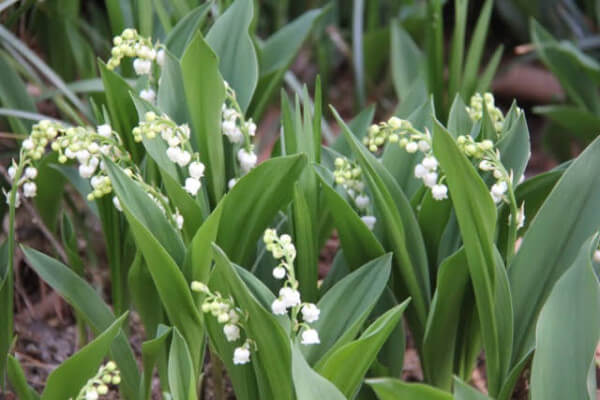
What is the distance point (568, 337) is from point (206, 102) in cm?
56

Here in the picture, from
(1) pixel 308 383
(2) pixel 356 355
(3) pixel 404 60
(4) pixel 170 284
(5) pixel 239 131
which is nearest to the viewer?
(1) pixel 308 383

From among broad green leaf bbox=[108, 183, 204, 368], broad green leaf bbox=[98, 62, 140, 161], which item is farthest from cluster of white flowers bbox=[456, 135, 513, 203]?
broad green leaf bbox=[98, 62, 140, 161]

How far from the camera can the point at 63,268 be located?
4.08ft

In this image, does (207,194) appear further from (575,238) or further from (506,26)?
(506,26)

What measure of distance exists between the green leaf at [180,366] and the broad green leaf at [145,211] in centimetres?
13

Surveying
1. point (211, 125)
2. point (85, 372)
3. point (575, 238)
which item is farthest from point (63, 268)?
point (575, 238)

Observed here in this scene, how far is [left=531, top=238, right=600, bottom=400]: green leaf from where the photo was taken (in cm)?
94

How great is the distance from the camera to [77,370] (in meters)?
1.09

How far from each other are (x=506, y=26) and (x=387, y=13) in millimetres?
598

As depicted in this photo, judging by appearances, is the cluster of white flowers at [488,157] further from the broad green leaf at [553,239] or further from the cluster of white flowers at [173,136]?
the cluster of white flowers at [173,136]

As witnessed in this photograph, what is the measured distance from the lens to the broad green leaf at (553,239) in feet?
3.60

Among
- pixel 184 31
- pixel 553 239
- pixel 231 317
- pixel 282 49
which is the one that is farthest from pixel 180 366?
pixel 282 49

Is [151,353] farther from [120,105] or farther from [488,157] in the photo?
[488,157]

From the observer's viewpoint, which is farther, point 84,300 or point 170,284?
point 84,300
